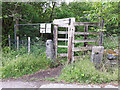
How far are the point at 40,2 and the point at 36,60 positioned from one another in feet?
16.1

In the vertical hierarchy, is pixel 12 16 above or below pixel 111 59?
above

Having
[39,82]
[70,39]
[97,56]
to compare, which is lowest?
[39,82]

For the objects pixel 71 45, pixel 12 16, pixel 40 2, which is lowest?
pixel 71 45

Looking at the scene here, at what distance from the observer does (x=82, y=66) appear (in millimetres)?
4750

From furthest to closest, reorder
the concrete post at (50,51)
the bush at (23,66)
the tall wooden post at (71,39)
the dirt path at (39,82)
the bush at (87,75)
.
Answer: the concrete post at (50,51), the tall wooden post at (71,39), the bush at (23,66), the bush at (87,75), the dirt path at (39,82)

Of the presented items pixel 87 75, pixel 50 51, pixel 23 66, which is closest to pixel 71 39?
pixel 50 51

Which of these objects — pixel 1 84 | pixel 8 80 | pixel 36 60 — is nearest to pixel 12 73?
pixel 8 80

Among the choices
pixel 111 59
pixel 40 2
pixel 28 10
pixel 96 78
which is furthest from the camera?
pixel 40 2

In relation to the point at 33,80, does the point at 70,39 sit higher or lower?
higher

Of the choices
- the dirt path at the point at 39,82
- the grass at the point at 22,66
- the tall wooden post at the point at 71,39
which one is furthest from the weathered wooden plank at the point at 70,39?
the grass at the point at 22,66

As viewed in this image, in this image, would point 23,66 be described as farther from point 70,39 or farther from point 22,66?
point 70,39

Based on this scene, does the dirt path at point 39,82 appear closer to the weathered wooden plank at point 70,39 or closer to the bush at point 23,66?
the bush at point 23,66

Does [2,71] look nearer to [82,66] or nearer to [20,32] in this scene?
[82,66]

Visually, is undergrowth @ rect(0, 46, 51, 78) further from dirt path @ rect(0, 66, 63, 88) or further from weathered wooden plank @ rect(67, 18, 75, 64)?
weathered wooden plank @ rect(67, 18, 75, 64)
